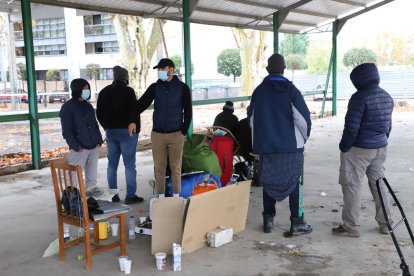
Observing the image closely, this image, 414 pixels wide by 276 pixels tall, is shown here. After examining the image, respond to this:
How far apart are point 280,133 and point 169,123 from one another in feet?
4.14

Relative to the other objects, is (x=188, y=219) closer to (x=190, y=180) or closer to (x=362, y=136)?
(x=190, y=180)

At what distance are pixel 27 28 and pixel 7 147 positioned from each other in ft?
13.3

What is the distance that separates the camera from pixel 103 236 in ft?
13.6

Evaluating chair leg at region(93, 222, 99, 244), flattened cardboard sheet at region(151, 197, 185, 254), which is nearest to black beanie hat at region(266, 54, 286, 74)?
flattened cardboard sheet at region(151, 197, 185, 254)

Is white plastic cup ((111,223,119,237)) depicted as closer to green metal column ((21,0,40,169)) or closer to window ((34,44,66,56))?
green metal column ((21,0,40,169))

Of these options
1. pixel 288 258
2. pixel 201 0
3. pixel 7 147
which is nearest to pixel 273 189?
pixel 288 258

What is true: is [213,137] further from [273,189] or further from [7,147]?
[7,147]

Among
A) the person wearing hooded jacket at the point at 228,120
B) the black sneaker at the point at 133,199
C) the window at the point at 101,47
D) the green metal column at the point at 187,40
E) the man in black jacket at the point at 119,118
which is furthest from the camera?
the window at the point at 101,47

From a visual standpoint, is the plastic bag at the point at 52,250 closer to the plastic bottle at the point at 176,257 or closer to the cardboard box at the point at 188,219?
the cardboard box at the point at 188,219

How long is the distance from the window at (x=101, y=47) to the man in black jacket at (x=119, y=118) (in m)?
36.1

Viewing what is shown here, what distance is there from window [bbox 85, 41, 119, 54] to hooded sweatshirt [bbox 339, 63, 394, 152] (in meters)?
37.9

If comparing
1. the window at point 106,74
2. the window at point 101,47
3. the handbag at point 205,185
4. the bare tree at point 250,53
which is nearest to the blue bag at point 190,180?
the handbag at point 205,185

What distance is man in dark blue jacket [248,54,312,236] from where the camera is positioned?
3992mm

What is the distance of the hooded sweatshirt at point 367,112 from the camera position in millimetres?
3871
